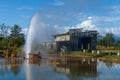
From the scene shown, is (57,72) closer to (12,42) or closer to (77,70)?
(77,70)

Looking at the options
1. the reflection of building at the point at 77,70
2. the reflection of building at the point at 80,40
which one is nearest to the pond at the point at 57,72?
the reflection of building at the point at 77,70

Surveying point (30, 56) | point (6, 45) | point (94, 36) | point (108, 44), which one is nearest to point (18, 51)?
point (30, 56)

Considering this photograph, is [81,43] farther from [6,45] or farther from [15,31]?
[15,31]

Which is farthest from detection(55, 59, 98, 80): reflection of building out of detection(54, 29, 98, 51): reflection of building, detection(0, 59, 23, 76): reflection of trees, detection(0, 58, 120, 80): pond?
detection(54, 29, 98, 51): reflection of building

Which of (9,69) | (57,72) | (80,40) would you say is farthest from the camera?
(80,40)

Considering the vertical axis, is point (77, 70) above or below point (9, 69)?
below

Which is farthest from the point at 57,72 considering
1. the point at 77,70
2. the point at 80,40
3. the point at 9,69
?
the point at 80,40

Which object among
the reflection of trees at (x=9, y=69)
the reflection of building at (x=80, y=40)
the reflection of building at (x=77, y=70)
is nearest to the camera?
the reflection of building at (x=77, y=70)

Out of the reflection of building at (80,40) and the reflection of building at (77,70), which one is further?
the reflection of building at (80,40)

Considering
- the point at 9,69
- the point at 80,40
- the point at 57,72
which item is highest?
the point at 80,40

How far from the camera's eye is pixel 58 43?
2813 inches

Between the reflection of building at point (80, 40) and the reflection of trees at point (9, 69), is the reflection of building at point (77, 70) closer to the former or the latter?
the reflection of trees at point (9, 69)

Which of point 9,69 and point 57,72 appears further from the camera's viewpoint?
point 9,69

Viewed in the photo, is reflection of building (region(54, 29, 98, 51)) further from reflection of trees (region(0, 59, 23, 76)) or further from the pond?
reflection of trees (region(0, 59, 23, 76))
